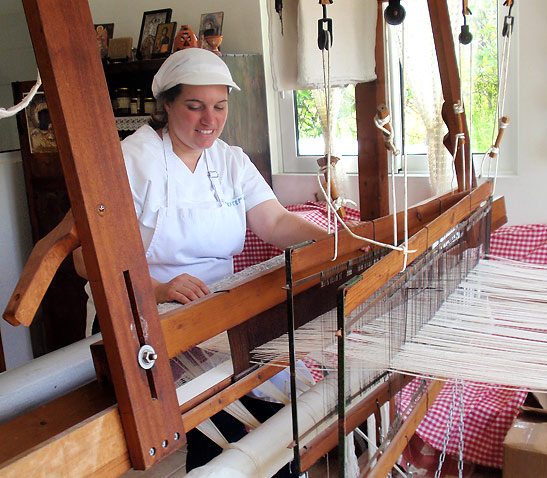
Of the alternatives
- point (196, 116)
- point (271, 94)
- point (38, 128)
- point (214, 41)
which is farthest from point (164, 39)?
point (196, 116)

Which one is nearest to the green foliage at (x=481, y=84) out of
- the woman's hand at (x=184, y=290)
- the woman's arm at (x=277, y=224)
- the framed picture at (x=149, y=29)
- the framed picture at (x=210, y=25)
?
the framed picture at (x=210, y=25)

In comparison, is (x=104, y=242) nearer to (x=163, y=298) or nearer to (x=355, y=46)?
(x=163, y=298)

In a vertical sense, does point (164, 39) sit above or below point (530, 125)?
above

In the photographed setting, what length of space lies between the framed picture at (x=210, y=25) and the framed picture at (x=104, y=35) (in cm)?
58

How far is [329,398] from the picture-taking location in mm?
1094

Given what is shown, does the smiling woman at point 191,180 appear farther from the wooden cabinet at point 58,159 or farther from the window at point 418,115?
the wooden cabinet at point 58,159

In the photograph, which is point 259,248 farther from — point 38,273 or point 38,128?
point 38,273

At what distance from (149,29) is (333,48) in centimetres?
222

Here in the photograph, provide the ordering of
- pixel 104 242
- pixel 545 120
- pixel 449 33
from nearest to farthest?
pixel 104 242 < pixel 449 33 < pixel 545 120

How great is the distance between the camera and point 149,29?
3.49 meters

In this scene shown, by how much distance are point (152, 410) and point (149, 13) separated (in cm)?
316

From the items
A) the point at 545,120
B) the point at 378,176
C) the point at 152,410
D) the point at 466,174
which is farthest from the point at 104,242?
the point at 545,120

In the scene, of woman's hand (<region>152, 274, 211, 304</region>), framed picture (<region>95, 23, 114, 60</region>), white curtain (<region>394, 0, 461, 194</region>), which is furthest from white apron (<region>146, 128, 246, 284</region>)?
framed picture (<region>95, 23, 114, 60</region>)

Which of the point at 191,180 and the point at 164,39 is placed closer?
the point at 191,180
